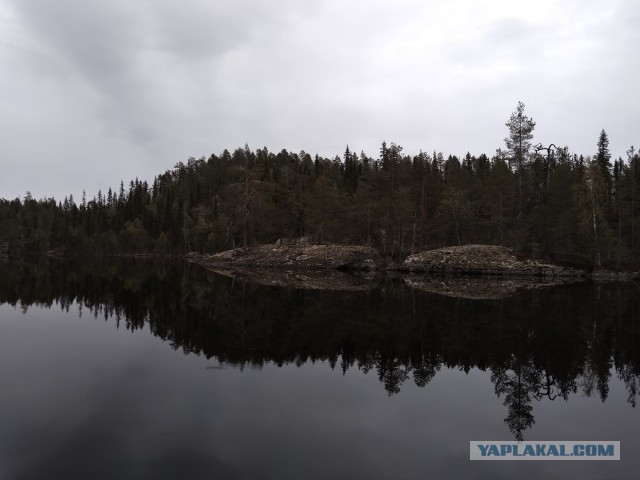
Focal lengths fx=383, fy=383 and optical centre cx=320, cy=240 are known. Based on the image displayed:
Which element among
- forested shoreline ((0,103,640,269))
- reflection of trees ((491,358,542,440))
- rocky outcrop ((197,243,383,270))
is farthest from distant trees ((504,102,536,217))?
reflection of trees ((491,358,542,440))

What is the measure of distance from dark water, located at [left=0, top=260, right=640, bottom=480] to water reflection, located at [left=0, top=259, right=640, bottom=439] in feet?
0.28

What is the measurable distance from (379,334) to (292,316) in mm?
4632

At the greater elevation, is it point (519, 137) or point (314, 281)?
point (519, 137)

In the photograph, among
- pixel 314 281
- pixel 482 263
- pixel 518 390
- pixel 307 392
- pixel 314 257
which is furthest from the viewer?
pixel 314 257

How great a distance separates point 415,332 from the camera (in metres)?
15.2

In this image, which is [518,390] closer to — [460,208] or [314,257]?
[314,257]

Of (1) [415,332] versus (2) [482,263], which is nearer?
(1) [415,332]

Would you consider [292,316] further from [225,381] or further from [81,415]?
[81,415]

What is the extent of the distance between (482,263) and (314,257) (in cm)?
2359

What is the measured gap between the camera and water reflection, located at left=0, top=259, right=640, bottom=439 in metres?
10.4

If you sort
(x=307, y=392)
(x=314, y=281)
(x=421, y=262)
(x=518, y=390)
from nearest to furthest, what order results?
(x=307, y=392) → (x=518, y=390) → (x=314, y=281) → (x=421, y=262)

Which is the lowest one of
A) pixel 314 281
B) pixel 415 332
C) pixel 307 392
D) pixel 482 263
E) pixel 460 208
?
pixel 307 392

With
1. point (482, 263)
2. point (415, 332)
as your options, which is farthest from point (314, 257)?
point (415, 332)

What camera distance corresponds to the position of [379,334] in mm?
14867
